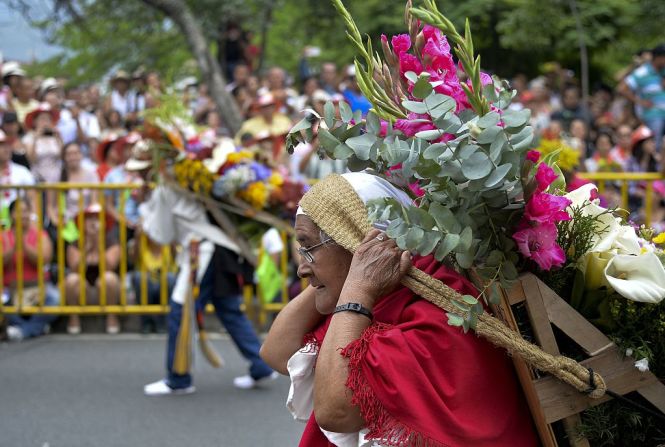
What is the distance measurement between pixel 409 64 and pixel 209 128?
578 centimetres

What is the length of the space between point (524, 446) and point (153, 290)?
7.24 meters

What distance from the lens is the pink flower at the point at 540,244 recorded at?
8.16ft

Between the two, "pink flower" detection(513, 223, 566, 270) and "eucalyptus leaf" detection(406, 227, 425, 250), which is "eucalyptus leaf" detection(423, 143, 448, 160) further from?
"pink flower" detection(513, 223, 566, 270)

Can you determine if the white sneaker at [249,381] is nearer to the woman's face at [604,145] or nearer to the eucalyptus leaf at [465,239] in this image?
the eucalyptus leaf at [465,239]

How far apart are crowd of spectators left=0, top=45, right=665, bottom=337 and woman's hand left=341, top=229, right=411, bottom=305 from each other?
486 centimetres

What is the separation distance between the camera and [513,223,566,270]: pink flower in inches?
97.9

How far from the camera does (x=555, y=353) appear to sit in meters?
2.62

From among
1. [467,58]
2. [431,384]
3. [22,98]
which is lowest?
[22,98]

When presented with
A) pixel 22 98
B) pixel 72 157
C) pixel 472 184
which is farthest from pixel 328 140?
pixel 22 98

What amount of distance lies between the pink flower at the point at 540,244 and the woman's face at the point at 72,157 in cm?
858

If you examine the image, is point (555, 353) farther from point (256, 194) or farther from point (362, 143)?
point (256, 194)

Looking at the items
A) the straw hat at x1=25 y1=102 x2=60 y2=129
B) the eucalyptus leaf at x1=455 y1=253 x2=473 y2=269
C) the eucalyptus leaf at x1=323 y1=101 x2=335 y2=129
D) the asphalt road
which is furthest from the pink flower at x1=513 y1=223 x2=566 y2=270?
the straw hat at x1=25 y1=102 x2=60 y2=129

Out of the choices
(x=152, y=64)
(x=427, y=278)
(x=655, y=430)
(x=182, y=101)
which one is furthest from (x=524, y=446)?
(x=152, y=64)

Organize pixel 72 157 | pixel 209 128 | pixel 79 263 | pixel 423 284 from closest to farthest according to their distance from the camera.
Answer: pixel 423 284
pixel 209 128
pixel 79 263
pixel 72 157
